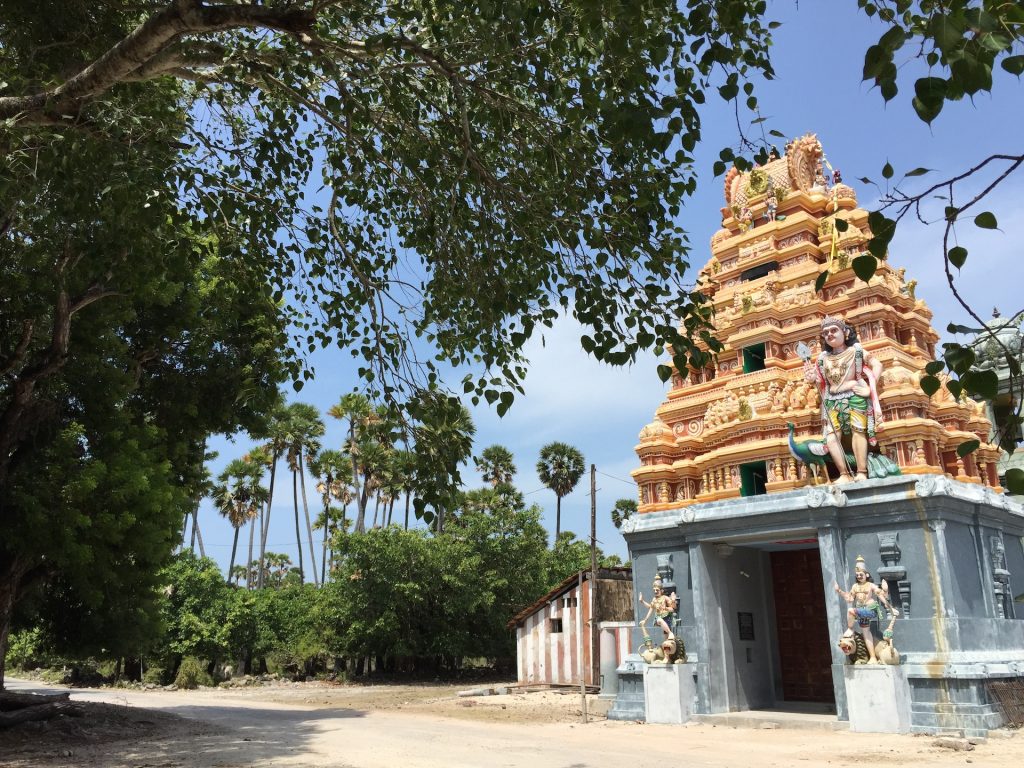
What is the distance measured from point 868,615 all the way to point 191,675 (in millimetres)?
24875

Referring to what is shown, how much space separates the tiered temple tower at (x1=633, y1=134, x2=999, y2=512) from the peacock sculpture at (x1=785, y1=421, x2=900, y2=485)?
1.70m

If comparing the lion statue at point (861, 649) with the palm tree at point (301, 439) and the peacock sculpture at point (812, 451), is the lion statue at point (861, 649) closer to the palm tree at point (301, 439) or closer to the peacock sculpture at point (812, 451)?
the peacock sculpture at point (812, 451)

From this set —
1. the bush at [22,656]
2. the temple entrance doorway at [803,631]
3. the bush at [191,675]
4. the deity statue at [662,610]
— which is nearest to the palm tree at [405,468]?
the deity statue at [662,610]

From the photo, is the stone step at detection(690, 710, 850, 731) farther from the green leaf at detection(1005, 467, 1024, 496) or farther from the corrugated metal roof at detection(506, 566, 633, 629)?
the green leaf at detection(1005, 467, 1024, 496)

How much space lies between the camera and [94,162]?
267 inches

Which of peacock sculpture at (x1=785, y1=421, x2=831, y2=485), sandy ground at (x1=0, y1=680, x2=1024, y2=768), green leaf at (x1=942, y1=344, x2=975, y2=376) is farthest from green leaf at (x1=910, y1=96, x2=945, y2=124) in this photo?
peacock sculpture at (x1=785, y1=421, x2=831, y2=485)

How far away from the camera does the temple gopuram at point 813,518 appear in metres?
12.2

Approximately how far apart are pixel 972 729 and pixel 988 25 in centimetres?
1187

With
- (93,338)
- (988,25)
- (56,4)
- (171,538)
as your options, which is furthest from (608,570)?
(988,25)

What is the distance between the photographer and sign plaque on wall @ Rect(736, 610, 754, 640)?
15.2m

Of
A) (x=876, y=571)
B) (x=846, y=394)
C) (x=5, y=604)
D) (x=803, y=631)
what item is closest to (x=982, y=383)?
(x=876, y=571)

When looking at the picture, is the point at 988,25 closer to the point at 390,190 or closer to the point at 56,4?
the point at 390,190

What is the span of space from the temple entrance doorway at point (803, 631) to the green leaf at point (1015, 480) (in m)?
14.1

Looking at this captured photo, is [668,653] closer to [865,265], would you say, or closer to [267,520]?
[865,265]
